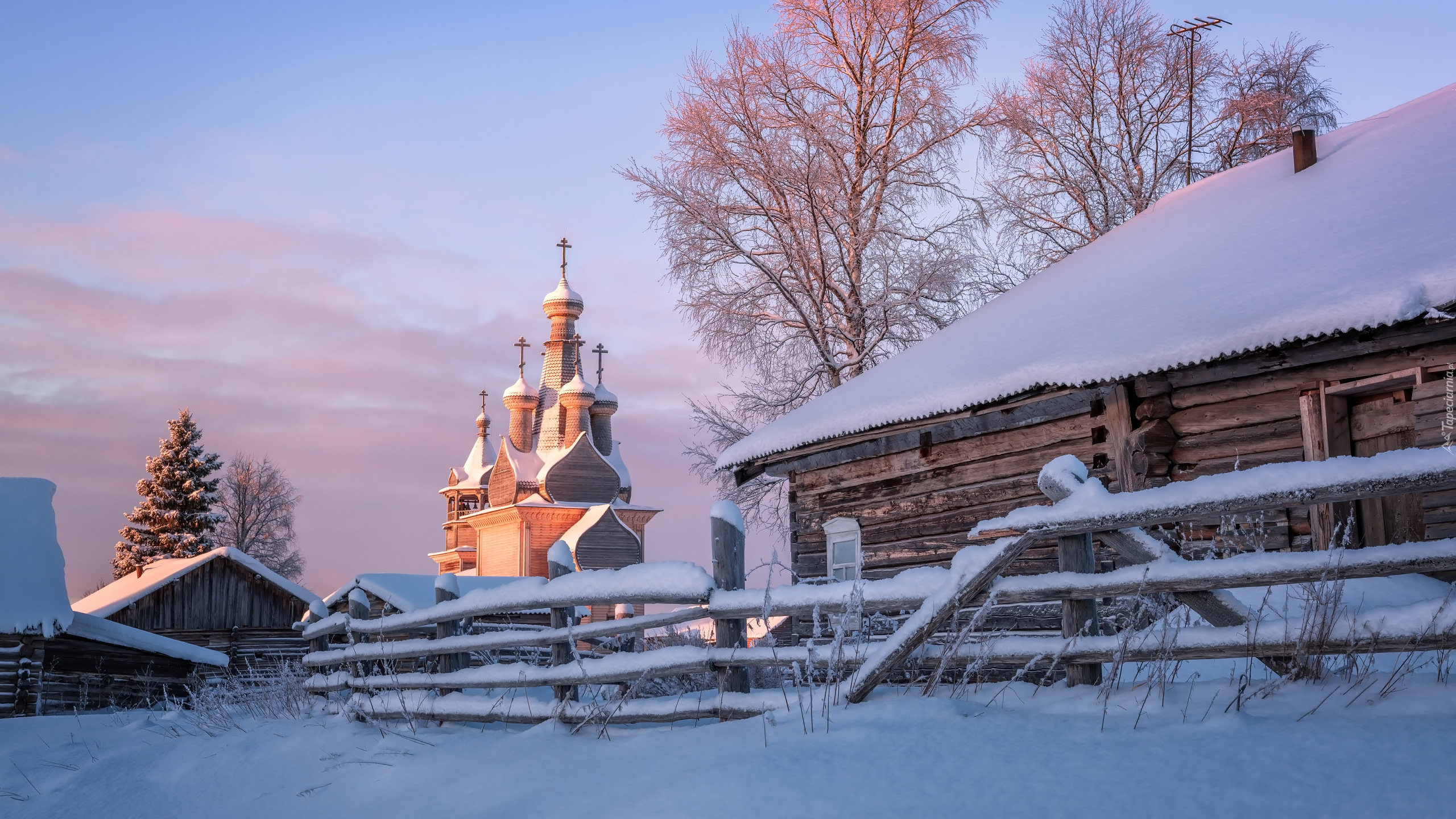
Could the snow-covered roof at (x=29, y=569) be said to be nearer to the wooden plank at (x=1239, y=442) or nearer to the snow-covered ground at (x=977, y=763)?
the snow-covered ground at (x=977, y=763)

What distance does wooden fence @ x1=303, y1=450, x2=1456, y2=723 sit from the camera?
13.0 feet

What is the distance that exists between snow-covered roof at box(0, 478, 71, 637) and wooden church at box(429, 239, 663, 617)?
83.2 ft

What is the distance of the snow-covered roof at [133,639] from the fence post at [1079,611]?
18.5 meters

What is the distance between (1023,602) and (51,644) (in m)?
19.1

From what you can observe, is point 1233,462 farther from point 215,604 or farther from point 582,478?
point 582,478

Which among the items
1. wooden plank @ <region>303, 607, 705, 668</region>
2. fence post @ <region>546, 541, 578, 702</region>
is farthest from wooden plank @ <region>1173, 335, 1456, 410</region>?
fence post @ <region>546, 541, 578, 702</region>

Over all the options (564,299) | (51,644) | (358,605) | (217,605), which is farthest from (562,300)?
(358,605)

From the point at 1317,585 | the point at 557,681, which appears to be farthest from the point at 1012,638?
the point at 557,681

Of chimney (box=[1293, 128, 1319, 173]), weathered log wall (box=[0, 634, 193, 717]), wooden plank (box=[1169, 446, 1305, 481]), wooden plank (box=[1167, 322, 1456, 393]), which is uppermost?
chimney (box=[1293, 128, 1319, 173])

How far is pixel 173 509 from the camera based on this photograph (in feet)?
137

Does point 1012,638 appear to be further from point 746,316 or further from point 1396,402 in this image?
point 746,316

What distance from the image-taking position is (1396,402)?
8289 mm

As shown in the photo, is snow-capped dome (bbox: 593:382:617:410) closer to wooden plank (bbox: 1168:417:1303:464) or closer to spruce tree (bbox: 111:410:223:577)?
spruce tree (bbox: 111:410:223:577)

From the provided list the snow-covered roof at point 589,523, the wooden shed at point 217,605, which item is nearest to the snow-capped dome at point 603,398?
the snow-covered roof at point 589,523
